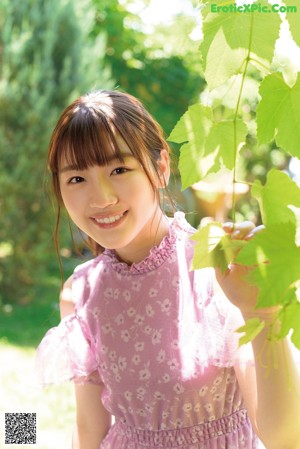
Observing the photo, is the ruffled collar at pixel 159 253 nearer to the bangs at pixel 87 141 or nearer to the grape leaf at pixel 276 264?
the bangs at pixel 87 141

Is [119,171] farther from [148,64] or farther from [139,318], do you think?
[148,64]

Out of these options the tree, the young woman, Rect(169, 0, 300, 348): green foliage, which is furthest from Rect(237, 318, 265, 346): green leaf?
the tree

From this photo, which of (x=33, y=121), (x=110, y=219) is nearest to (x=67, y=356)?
(x=110, y=219)

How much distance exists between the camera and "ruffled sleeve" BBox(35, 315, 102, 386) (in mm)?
1052

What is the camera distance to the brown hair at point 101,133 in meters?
0.89

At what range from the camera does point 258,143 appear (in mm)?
425

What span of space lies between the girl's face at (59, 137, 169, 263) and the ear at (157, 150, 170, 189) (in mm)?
64

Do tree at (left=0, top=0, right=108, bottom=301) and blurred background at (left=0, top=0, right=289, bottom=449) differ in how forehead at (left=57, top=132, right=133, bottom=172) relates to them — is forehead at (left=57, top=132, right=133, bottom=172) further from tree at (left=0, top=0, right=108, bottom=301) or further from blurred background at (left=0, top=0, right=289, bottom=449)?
tree at (left=0, top=0, right=108, bottom=301)

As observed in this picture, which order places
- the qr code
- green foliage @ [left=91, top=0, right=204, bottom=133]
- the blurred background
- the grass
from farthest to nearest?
1. green foliage @ [left=91, top=0, right=204, bottom=133]
2. the blurred background
3. the grass
4. the qr code

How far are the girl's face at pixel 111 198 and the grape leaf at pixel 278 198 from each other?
17.7 inches

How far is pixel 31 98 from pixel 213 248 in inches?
159

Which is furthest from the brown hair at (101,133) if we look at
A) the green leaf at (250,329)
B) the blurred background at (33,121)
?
the blurred background at (33,121)

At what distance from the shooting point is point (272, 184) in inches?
16.7

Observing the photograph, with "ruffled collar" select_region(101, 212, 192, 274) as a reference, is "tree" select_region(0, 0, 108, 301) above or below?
above
